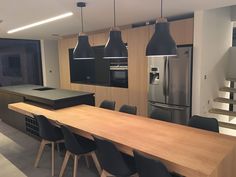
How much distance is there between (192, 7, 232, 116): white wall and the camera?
12.9 ft

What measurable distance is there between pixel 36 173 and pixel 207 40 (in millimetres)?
3788

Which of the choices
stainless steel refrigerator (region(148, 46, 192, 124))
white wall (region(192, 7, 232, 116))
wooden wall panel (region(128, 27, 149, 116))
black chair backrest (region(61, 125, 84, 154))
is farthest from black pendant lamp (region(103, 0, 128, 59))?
wooden wall panel (region(128, 27, 149, 116))

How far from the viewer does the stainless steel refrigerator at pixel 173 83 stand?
13.3ft

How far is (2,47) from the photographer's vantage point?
285 inches

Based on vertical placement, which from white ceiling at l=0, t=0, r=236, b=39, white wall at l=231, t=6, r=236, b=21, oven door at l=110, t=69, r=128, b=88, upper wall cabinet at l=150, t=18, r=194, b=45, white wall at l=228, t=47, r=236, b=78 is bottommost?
oven door at l=110, t=69, r=128, b=88

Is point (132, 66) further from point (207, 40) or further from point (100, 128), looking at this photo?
point (100, 128)

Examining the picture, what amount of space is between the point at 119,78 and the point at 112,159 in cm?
361

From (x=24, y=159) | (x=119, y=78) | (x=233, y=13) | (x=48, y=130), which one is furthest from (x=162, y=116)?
(x=233, y=13)

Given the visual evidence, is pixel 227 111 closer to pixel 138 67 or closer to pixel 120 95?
pixel 138 67

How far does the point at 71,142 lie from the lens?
8.41 ft

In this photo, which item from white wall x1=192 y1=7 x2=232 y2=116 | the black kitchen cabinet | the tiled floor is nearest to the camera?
the tiled floor

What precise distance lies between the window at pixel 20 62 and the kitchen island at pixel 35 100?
2.18 m

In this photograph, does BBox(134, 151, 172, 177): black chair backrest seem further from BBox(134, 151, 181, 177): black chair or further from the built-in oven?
the built-in oven

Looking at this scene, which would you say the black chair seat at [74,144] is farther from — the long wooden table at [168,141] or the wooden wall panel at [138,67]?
the wooden wall panel at [138,67]
